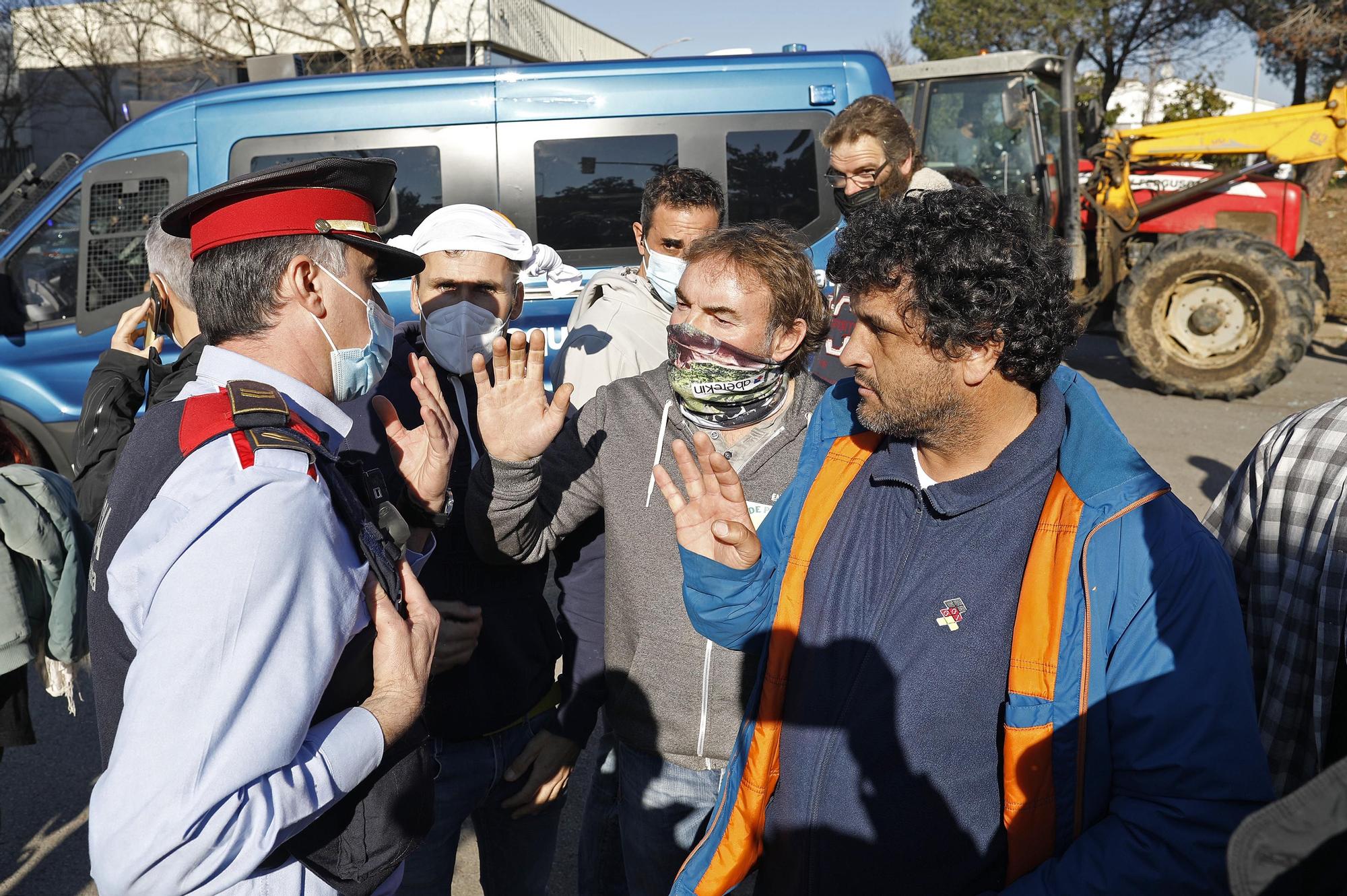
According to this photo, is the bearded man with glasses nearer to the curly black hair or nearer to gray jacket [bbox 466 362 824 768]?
gray jacket [bbox 466 362 824 768]

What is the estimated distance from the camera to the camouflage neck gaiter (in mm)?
2178

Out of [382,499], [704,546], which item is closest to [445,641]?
[382,499]

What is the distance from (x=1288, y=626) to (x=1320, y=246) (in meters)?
19.2

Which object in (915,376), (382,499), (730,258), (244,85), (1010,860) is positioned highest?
(244,85)

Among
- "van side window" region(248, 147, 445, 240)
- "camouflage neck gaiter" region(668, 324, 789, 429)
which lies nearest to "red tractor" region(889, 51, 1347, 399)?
"van side window" region(248, 147, 445, 240)

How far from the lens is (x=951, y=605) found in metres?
1.63

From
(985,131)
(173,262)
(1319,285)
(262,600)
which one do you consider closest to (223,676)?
(262,600)

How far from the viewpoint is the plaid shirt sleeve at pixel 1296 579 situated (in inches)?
75.7

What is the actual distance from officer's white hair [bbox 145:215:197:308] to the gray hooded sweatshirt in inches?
44.4

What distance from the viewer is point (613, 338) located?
2.90m

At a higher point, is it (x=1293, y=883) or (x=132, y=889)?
(x=1293, y=883)

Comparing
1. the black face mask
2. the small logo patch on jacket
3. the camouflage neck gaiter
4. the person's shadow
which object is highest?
the black face mask

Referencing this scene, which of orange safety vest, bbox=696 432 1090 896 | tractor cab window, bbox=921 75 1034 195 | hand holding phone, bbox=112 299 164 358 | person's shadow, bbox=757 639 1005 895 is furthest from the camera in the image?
tractor cab window, bbox=921 75 1034 195

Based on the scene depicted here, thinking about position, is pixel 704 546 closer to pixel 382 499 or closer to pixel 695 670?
pixel 695 670
